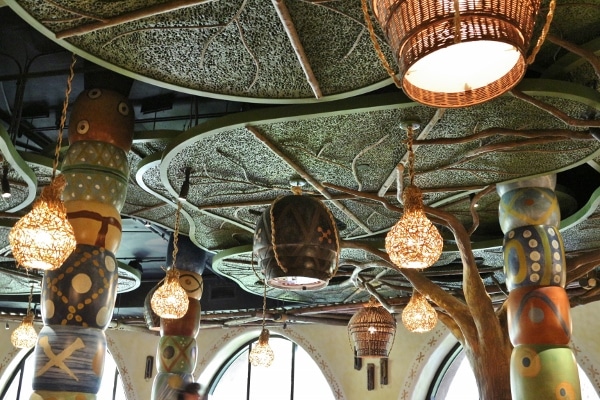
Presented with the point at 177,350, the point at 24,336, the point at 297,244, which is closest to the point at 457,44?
the point at 297,244

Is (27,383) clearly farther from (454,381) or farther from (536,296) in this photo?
(536,296)

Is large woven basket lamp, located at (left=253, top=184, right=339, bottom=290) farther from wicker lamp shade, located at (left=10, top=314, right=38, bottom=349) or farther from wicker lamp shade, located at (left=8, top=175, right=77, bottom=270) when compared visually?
wicker lamp shade, located at (left=10, top=314, right=38, bottom=349)

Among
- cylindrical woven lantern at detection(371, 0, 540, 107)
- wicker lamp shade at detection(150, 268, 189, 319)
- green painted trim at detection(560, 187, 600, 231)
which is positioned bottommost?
cylindrical woven lantern at detection(371, 0, 540, 107)

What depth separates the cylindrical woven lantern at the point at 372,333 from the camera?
838 cm

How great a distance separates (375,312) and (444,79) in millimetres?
6719

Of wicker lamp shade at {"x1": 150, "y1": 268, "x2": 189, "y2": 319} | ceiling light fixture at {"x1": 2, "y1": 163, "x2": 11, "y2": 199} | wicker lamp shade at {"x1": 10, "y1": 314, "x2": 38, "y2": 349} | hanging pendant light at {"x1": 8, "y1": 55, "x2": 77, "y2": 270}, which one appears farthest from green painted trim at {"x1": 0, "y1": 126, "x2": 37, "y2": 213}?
wicker lamp shade at {"x1": 10, "y1": 314, "x2": 38, "y2": 349}

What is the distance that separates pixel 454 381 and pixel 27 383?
9.96 m

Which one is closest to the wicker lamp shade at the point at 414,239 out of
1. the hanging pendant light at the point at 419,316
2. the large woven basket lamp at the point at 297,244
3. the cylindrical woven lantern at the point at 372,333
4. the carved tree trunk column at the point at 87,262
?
the large woven basket lamp at the point at 297,244

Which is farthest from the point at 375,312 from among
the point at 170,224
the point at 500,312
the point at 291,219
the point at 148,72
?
the point at 148,72

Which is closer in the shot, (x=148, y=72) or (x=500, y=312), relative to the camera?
(x=148, y=72)

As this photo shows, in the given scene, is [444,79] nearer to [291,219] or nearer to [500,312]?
[291,219]

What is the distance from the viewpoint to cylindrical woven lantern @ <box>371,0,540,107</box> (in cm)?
176

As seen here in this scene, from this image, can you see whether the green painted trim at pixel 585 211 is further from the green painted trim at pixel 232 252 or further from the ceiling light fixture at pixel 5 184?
the ceiling light fixture at pixel 5 184

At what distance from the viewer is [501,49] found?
204cm
